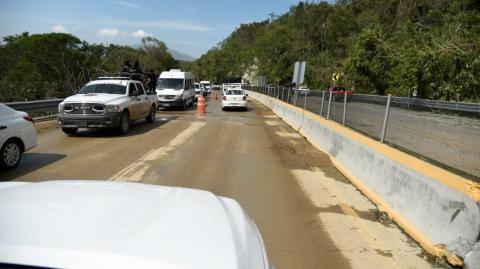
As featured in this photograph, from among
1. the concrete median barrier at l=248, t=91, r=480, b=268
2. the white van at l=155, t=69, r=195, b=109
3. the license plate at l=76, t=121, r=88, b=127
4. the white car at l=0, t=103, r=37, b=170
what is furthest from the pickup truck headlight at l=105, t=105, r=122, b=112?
the white van at l=155, t=69, r=195, b=109

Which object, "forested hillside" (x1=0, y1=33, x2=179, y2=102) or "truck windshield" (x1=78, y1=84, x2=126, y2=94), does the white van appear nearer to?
"truck windshield" (x1=78, y1=84, x2=126, y2=94)

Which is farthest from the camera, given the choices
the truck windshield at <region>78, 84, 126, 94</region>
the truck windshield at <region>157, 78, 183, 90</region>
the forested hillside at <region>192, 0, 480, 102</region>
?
the truck windshield at <region>157, 78, 183, 90</region>

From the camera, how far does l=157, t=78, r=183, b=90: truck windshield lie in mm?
28320

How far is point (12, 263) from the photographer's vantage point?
5.76 ft

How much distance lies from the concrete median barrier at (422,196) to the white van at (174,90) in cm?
1929

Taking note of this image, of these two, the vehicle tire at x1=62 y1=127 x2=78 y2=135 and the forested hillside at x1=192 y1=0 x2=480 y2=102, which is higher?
the forested hillside at x1=192 y1=0 x2=480 y2=102

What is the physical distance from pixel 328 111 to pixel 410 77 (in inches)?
712

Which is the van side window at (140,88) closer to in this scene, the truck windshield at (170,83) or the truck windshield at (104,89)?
the truck windshield at (104,89)

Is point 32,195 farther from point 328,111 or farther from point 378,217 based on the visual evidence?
point 328,111

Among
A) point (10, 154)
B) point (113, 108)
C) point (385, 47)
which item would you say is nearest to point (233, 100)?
point (113, 108)

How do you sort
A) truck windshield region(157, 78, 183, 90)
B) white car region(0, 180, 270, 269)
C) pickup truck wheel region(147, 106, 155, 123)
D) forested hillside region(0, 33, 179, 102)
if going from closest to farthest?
white car region(0, 180, 270, 269) < pickup truck wheel region(147, 106, 155, 123) < truck windshield region(157, 78, 183, 90) < forested hillside region(0, 33, 179, 102)

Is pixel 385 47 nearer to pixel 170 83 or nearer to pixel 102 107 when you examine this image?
pixel 170 83

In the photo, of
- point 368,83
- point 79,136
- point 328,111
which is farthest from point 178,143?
point 368,83

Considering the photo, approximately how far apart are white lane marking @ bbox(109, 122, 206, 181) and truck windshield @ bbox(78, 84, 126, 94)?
275cm
